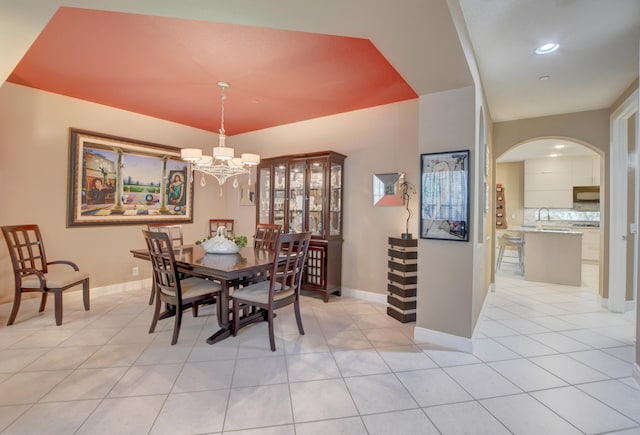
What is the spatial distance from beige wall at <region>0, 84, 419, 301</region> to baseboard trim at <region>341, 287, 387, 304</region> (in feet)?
0.19

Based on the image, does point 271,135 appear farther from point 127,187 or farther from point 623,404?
point 623,404

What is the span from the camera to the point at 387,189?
3.71 m

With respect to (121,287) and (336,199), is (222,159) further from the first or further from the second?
(121,287)

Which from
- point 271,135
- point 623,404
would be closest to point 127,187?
point 271,135

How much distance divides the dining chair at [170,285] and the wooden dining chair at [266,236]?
97 centimetres

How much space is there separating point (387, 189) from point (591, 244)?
6.18 m

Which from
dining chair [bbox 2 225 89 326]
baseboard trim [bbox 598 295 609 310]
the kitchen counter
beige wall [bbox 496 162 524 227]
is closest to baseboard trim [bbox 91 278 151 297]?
dining chair [bbox 2 225 89 326]

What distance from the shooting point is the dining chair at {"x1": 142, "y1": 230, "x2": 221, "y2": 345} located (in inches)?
A: 97.0

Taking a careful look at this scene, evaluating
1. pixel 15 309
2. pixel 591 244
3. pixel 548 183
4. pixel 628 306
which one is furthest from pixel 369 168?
pixel 591 244

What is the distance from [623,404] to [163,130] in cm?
576

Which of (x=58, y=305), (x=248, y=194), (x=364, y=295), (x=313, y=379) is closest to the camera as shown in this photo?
(x=313, y=379)

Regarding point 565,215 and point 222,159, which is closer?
point 222,159

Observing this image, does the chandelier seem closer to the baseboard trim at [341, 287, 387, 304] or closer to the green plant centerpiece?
the green plant centerpiece

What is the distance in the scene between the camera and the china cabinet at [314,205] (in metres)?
3.89
